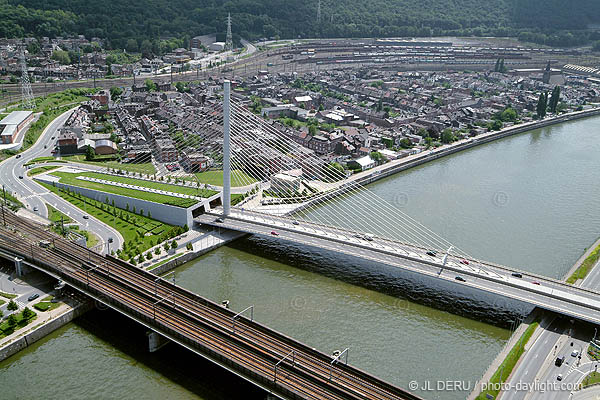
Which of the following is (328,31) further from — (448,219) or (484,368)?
(484,368)

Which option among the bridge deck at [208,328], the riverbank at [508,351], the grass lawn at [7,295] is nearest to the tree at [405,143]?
the riverbank at [508,351]

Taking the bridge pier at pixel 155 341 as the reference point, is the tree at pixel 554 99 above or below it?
above

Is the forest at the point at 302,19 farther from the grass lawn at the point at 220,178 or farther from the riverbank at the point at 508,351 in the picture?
the riverbank at the point at 508,351

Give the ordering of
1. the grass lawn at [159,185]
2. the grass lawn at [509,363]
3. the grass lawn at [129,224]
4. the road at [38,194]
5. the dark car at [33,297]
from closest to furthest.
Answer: the grass lawn at [509,363], the dark car at [33,297], the grass lawn at [129,224], the road at [38,194], the grass lawn at [159,185]

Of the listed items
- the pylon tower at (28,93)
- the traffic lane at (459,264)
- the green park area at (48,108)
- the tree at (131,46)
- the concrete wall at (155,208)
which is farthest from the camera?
the tree at (131,46)

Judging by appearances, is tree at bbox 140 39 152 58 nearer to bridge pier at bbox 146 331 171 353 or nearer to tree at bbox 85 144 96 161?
tree at bbox 85 144 96 161
